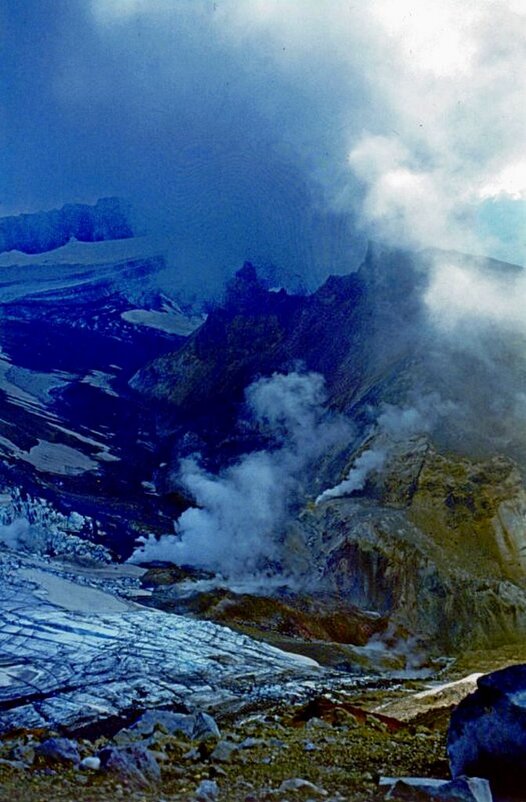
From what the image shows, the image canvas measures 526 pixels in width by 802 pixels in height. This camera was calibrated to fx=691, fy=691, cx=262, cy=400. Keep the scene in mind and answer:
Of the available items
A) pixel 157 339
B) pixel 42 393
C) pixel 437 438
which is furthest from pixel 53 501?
pixel 157 339

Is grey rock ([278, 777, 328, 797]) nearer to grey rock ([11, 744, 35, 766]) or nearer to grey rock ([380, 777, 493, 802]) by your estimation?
grey rock ([380, 777, 493, 802])

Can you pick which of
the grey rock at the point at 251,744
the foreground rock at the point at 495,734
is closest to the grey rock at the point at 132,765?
the grey rock at the point at 251,744

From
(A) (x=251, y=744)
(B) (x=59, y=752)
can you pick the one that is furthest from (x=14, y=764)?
(A) (x=251, y=744)

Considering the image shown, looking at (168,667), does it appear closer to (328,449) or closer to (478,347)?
(328,449)

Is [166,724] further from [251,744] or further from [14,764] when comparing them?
[14,764]

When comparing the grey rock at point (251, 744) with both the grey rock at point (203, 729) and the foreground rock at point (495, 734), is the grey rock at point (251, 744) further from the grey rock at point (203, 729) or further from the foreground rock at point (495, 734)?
the foreground rock at point (495, 734)

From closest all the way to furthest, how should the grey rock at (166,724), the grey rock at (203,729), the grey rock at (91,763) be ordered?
the grey rock at (91,763) < the grey rock at (203,729) < the grey rock at (166,724)

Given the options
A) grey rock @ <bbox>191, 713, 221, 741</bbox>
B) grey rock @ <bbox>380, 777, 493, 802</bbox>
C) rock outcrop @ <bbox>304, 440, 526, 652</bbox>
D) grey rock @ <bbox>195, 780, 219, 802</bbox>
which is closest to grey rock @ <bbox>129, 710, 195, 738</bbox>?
grey rock @ <bbox>191, 713, 221, 741</bbox>
